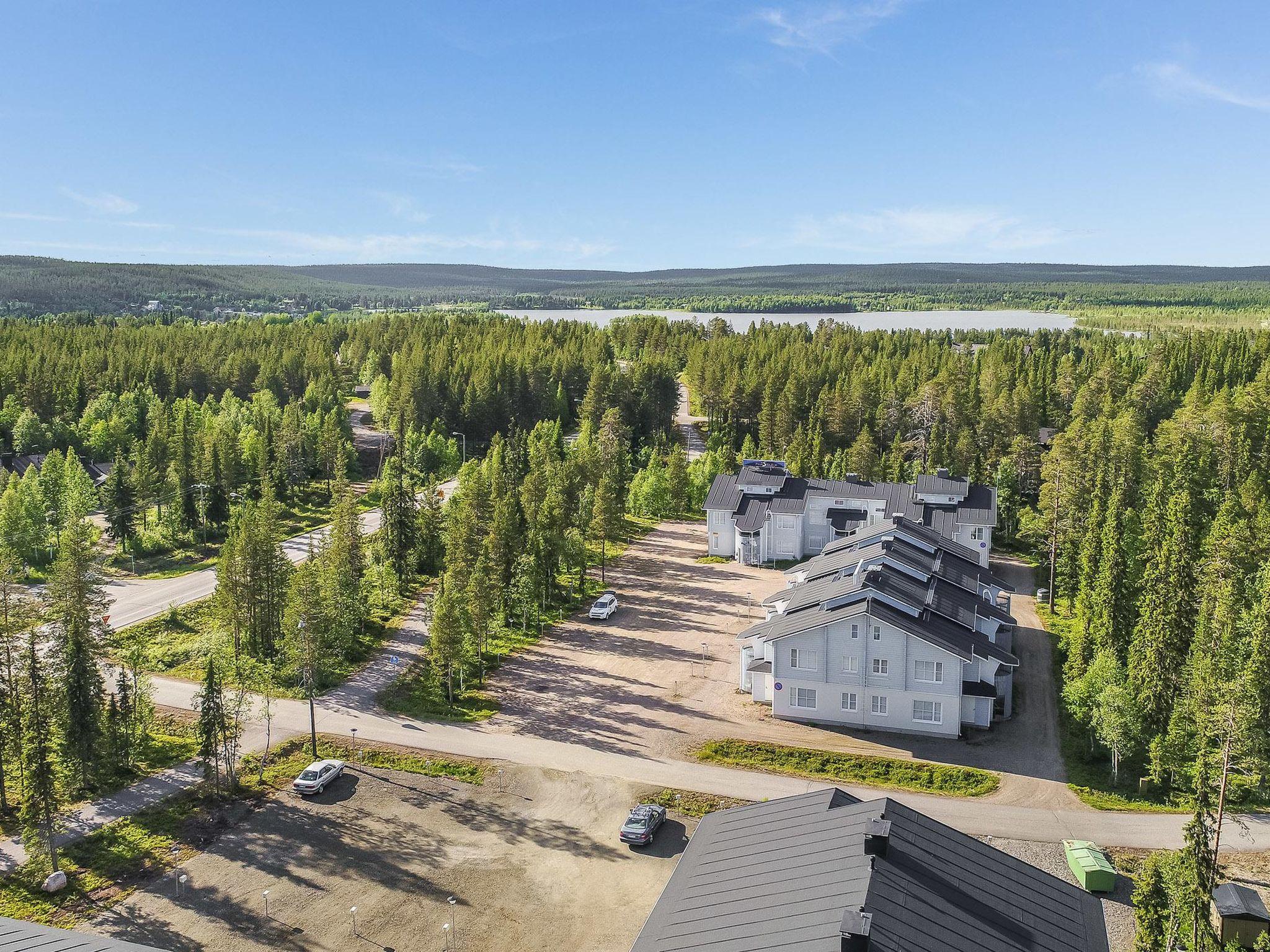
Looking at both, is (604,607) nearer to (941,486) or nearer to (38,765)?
(941,486)

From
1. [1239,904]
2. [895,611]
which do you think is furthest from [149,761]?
[1239,904]

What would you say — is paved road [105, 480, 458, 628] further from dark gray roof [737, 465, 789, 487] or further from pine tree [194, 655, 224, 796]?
dark gray roof [737, 465, 789, 487]

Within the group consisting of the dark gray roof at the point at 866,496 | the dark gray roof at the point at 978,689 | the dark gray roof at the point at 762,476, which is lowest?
the dark gray roof at the point at 978,689

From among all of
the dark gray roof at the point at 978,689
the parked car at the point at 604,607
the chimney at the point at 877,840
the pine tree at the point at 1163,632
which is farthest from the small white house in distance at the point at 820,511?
the chimney at the point at 877,840

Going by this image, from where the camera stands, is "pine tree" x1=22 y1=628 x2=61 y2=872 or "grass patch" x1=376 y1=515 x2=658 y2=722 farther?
"grass patch" x1=376 y1=515 x2=658 y2=722

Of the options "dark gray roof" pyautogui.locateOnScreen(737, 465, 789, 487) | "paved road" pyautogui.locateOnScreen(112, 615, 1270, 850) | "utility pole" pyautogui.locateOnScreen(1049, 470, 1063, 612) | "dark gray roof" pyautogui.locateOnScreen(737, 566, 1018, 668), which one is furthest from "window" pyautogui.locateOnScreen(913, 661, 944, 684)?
"dark gray roof" pyautogui.locateOnScreen(737, 465, 789, 487)

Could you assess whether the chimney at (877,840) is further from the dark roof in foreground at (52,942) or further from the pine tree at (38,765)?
the pine tree at (38,765)

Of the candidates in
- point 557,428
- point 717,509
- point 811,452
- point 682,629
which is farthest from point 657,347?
point 682,629
